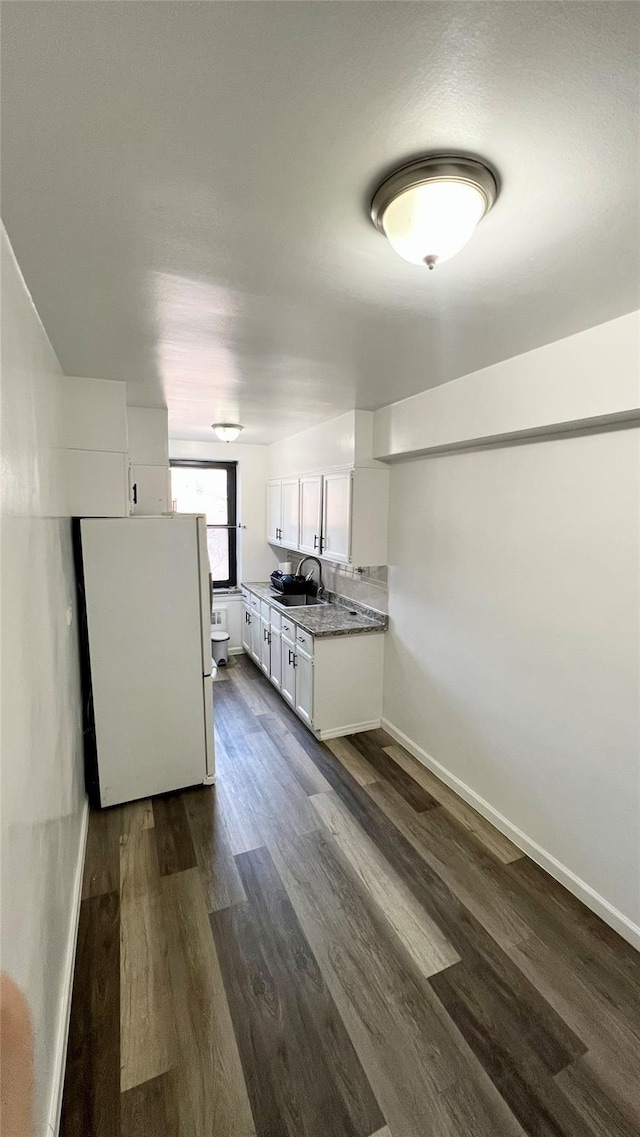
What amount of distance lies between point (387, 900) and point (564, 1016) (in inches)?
29.3

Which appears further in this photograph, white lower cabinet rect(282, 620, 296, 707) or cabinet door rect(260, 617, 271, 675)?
cabinet door rect(260, 617, 271, 675)

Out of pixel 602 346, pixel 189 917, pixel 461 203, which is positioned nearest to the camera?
pixel 461 203

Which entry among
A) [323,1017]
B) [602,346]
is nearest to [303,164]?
[602,346]

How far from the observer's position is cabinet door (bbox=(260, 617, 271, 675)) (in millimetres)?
4496

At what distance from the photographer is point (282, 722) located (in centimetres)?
383

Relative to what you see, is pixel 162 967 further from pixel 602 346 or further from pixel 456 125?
pixel 602 346

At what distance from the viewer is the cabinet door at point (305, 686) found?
3520 mm

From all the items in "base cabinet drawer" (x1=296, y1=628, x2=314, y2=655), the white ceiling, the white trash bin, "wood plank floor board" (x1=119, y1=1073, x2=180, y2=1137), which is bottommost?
"wood plank floor board" (x1=119, y1=1073, x2=180, y2=1137)

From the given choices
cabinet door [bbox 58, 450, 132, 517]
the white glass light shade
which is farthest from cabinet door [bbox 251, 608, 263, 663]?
the white glass light shade

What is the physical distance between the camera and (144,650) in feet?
9.04

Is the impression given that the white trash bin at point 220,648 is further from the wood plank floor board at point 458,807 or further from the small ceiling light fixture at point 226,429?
the wood plank floor board at point 458,807

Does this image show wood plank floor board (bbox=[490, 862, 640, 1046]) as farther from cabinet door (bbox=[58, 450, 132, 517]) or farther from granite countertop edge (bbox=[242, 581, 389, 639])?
cabinet door (bbox=[58, 450, 132, 517])

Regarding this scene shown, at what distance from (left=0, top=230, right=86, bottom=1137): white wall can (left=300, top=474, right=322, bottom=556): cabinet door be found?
7.46ft

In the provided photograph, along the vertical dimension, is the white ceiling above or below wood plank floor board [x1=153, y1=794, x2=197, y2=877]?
above
